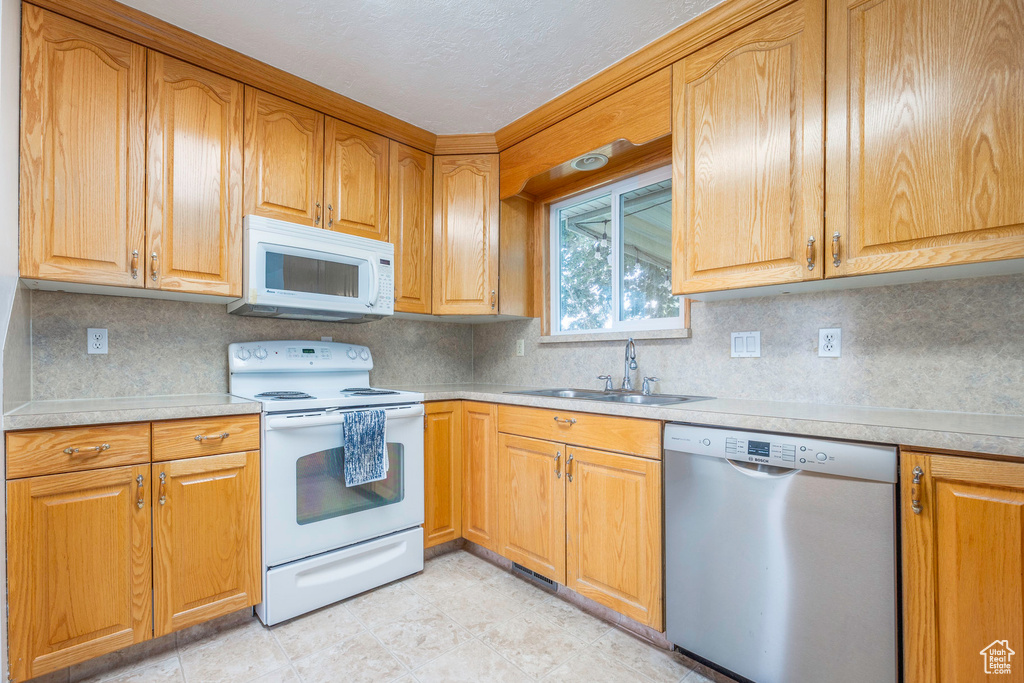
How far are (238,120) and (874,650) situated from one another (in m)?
2.91

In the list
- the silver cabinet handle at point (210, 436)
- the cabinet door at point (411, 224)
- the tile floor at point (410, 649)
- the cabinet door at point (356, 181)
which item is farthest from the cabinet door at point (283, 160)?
the tile floor at point (410, 649)

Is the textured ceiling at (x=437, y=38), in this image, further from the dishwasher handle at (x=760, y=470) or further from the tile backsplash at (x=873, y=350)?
the dishwasher handle at (x=760, y=470)

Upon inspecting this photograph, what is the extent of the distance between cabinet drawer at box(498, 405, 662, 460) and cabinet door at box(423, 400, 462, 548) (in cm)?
34

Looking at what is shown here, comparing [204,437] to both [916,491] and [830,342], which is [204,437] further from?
[830,342]

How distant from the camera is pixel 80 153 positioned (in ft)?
5.68

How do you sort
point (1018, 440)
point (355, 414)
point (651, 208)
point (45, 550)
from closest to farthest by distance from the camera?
point (1018, 440) < point (45, 550) < point (355, 414) < point (651, 208)

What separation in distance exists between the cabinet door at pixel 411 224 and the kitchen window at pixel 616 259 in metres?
0.78

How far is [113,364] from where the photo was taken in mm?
2039

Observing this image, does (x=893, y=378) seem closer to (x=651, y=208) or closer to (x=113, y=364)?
(x=651, y=208)

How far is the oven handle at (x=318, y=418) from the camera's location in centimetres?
190

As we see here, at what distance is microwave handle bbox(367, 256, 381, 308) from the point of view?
2.43m

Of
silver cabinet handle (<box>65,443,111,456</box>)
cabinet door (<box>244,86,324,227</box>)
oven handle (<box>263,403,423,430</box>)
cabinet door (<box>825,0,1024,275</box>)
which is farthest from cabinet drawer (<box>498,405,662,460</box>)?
silver cabinet handle (<box>65,443,111,456</box>)

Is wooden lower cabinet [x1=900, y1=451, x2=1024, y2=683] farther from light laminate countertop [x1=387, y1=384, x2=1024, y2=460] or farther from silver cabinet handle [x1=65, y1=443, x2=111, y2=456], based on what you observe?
silver cabinet handle [x1=65, y1=443, x2=111, y2=456]

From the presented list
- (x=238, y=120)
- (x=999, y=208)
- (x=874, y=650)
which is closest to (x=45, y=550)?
(x=238, y=120)
